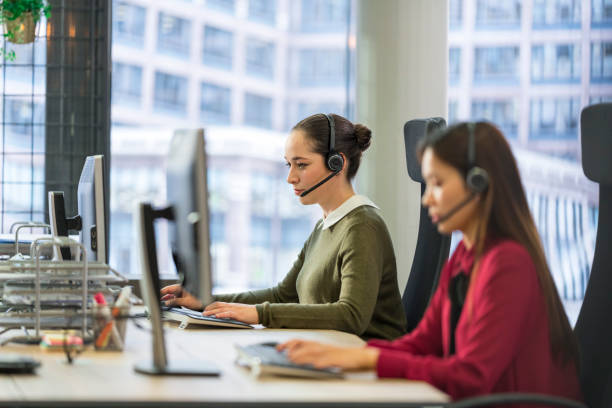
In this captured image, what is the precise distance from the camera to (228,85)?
18.1ft

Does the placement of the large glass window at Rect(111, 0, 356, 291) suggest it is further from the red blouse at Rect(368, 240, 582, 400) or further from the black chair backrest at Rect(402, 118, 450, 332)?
the red blouse at Rect(368, 240, 582, 400)

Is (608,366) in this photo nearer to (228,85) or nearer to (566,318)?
(566,318)

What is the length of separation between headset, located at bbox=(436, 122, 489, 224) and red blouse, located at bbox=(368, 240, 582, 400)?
0.09m

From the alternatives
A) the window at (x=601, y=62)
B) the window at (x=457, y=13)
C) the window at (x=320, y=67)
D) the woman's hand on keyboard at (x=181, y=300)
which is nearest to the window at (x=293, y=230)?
the window at (x=320, y=67)

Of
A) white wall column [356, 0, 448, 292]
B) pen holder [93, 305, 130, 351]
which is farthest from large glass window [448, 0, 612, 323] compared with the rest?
pen holder [93, 305, 130, 351]

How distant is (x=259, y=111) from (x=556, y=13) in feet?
6.75

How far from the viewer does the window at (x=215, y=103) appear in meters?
5.47

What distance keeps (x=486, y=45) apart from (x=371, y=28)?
42.1 inches

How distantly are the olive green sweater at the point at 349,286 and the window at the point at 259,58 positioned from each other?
10.7 feet

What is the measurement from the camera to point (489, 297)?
1378 mm

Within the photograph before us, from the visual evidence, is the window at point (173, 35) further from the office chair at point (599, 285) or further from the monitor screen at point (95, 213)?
the office chair at point (599, 285)

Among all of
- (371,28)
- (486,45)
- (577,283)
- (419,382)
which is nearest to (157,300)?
(419,382)

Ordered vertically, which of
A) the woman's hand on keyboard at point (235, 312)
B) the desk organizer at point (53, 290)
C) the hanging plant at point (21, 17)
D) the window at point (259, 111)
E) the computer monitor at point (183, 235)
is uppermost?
the hanging plant at point (21, 17)

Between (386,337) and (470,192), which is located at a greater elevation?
(470,192)
